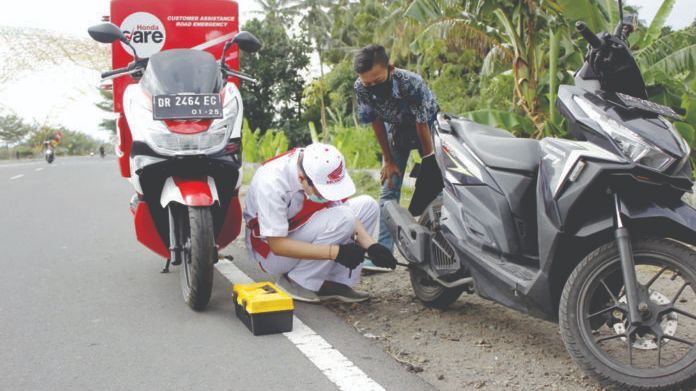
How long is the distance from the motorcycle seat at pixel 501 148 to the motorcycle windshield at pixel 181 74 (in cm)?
160

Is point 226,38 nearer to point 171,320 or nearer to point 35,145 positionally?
point 171,320

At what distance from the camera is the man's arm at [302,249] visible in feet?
13.5

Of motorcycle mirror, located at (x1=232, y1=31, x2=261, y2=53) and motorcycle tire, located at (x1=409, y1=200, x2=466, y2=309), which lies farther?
motorcycle mirror, located at (x1=232, y1=31, x2=261, y2=53)

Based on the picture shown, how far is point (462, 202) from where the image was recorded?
3.61 meters

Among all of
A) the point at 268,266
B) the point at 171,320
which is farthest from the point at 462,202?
the point at 171,320

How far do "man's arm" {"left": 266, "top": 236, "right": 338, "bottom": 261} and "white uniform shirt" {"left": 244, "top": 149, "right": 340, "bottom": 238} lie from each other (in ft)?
0.20

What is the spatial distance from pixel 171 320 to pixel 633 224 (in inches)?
101

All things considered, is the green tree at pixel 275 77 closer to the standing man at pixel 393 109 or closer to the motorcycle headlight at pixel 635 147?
the standing man at pixel 393 109

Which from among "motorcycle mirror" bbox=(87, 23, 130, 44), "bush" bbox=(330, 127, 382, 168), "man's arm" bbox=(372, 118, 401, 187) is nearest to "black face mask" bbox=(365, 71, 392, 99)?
"man's arm" bbox=(372, 118, 401, 187)

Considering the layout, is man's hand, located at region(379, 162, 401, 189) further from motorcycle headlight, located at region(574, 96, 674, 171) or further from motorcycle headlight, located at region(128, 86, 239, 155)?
motorcycle headlight, located at region(574, 96, 674, 171)

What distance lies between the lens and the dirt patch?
3.18m

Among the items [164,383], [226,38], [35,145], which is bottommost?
[35,145]

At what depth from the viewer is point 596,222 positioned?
9.51 feet

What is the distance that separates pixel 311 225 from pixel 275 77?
3249 centimetres
